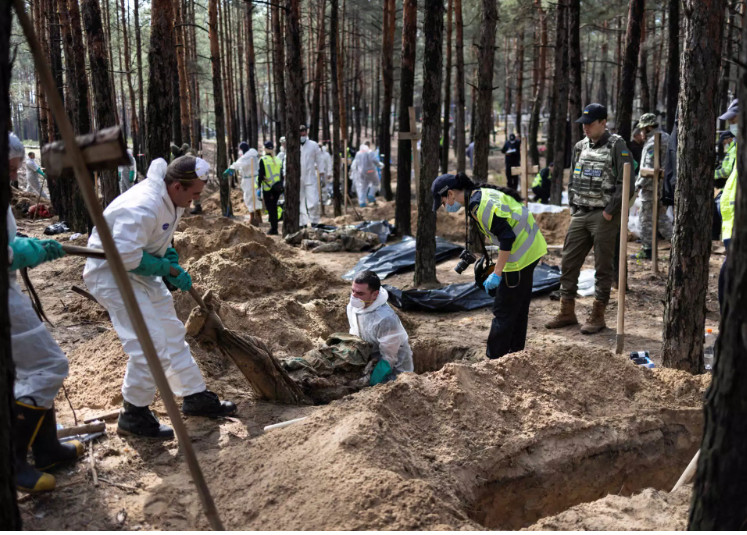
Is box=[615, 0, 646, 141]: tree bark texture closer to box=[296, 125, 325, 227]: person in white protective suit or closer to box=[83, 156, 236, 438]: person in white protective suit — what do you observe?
box=[83, 156, 236, 438]: person in white protective suit

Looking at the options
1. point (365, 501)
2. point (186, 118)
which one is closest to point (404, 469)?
point (365, 501)

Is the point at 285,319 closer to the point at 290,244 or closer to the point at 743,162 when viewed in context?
the point at 743,162

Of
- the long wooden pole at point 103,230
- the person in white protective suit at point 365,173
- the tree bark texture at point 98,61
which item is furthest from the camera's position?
the person in white protective suit at point 365,173

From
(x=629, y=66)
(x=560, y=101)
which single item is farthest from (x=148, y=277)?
(x=560, y=101)

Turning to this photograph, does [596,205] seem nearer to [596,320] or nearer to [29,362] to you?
[596,320]

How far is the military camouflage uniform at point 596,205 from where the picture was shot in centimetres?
687

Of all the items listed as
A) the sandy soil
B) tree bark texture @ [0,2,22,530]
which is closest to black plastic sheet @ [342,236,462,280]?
the sandy soil

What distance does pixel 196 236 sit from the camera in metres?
11.4

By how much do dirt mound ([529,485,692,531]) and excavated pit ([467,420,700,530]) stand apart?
0.52 m

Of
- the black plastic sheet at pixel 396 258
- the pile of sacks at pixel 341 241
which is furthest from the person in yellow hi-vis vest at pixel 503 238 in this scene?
the pile of sacks at pixel 341 241

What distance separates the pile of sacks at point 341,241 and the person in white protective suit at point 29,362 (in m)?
9.11

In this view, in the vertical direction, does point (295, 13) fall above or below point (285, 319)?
above

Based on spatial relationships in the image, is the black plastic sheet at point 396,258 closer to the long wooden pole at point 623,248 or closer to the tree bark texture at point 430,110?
the tree bark texture at point 430,110

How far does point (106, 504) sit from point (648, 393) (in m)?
3.50
